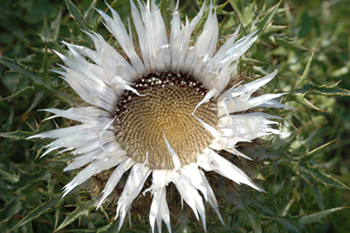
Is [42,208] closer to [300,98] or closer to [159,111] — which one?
[159,111]

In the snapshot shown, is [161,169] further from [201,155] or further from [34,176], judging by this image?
[34,176]

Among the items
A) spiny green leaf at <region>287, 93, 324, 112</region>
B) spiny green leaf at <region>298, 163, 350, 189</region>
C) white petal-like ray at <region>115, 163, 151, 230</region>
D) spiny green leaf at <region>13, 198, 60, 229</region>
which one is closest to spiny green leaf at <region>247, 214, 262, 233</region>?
spiny green leaf at <region>298, 163, 350, 189</region>

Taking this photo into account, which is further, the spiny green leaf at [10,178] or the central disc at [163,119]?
the spiny green leaf at [10,178]

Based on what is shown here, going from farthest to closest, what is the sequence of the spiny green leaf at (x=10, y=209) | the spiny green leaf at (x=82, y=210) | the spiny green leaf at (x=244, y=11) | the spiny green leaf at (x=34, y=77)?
the spiny green leaf at (x=244, y=11) < the spiny green leaf at (x=10, y=209) < the spiny green leaf at (x=34, y=77) < the spiny green leaf at (x=82, y=210)

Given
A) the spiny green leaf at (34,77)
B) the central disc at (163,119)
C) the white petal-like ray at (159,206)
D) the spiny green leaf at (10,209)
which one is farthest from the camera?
the spiny green leaf at (10,209)

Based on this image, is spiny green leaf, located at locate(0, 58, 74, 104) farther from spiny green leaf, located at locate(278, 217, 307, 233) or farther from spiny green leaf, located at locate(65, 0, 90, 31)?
spiny green leaf, located at locate(278, 217, 307, 233)

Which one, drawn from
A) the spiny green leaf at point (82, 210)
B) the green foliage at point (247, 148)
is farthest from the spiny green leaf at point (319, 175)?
the spiny green leaf at point (82, 210)

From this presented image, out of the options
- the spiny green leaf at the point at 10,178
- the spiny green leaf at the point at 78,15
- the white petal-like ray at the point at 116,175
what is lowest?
the white petal-like ray at the point at 116,175

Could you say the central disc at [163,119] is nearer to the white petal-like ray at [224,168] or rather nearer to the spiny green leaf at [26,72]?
the white petal-like ray at [224,168]
